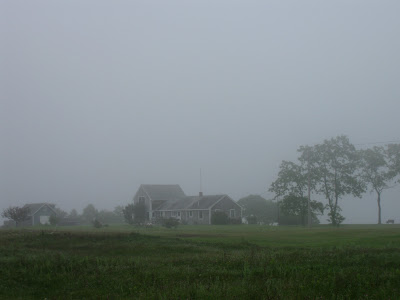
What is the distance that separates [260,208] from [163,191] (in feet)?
75.4

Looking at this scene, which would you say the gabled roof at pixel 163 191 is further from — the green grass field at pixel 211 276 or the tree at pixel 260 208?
the green grass field at pixel 211 276

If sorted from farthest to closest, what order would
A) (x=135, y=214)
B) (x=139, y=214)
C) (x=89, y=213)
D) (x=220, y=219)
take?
(x=89, y=213)
(x=220, y=219)
(x=139, y=214)
(x=135, y=214)

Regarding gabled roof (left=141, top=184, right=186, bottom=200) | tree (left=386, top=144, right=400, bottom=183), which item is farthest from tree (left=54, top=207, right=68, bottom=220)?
tree (left=386, top=144, right=400, bottom=183)

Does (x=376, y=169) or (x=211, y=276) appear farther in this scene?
(x=376, y=169)

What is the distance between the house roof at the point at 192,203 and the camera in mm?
76281

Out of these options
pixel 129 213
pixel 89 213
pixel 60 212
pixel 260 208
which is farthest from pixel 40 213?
pixel 260 208

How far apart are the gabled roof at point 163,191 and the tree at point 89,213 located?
17277 mm

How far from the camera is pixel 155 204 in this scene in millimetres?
84750

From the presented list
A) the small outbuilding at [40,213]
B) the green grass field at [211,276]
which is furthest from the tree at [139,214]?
the green grass field at [211,276]

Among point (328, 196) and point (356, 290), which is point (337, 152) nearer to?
point (328, 196)

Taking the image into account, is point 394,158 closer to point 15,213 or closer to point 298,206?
point 298,206

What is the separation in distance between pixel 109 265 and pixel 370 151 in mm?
58610

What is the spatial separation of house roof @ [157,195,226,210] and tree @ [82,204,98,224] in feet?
72.5

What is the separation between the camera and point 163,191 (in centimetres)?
8831
